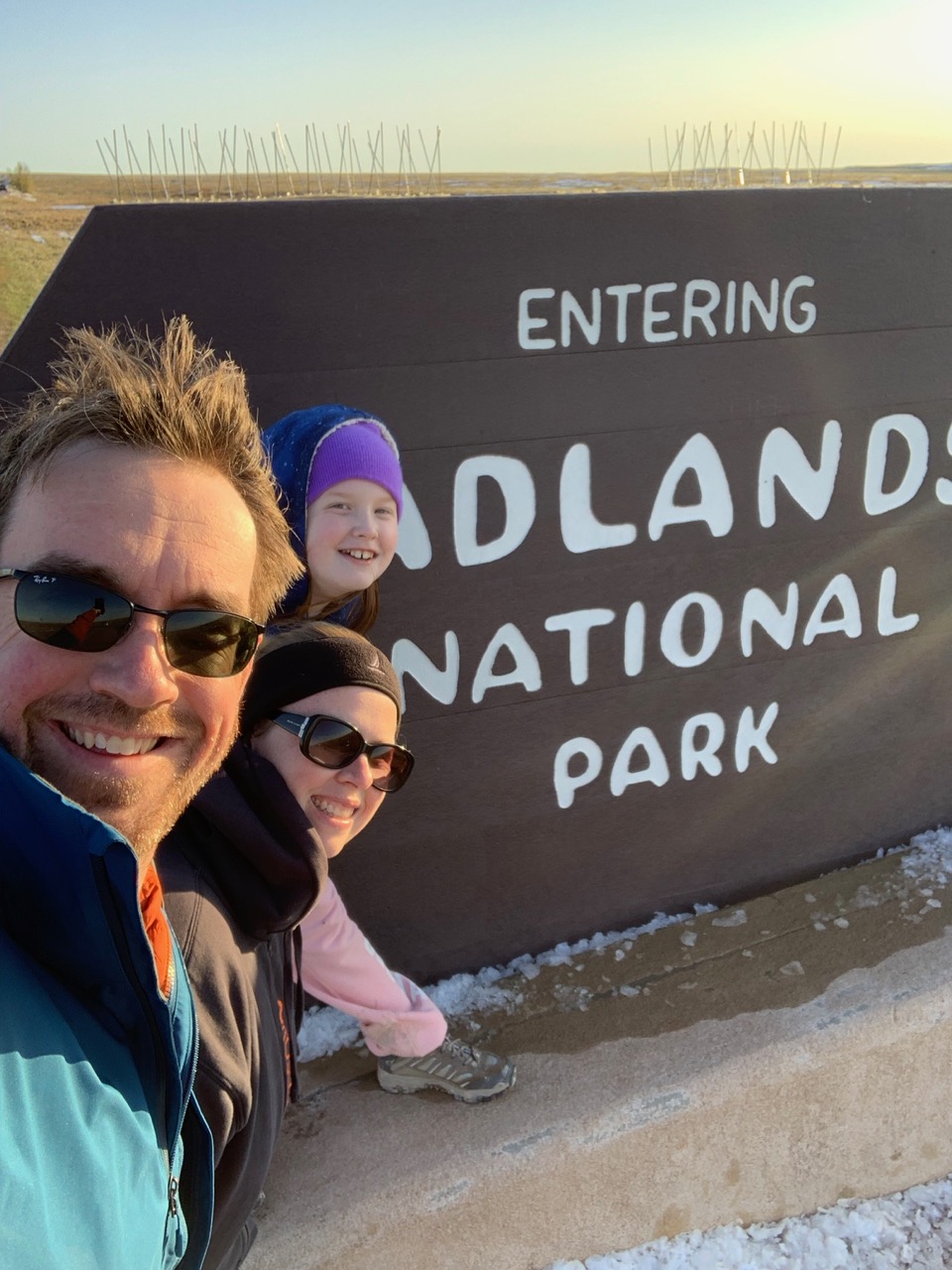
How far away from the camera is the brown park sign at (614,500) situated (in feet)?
6.61

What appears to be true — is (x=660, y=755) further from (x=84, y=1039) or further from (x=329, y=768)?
(x=84, y=1039)

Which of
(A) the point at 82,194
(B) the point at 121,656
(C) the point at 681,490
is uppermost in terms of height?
(A) the point at 82,194

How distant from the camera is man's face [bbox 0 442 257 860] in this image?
3.50ft

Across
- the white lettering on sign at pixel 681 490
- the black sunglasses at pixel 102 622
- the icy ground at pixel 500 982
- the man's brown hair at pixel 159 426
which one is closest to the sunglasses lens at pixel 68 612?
the black sunglasses at pixel 102 622

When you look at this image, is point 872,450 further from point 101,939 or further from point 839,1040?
point 101,939

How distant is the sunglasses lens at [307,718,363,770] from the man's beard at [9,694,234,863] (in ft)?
1.23

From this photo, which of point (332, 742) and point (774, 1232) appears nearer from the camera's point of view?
point (332, 742)

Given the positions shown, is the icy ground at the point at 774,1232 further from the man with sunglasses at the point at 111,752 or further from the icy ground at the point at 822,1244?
the man with sunglasses at the point at 111,752

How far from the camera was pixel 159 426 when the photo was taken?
1.15 metres

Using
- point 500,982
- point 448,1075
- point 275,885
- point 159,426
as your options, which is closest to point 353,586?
point 275,885

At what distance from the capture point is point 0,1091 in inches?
32.0

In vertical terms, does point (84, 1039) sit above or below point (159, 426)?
below

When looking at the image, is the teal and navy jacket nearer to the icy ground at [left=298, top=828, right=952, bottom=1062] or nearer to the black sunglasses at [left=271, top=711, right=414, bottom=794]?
the black sunglasses at [left=271, top=711, right=414, bottom=794]

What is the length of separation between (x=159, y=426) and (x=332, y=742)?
601 mm
